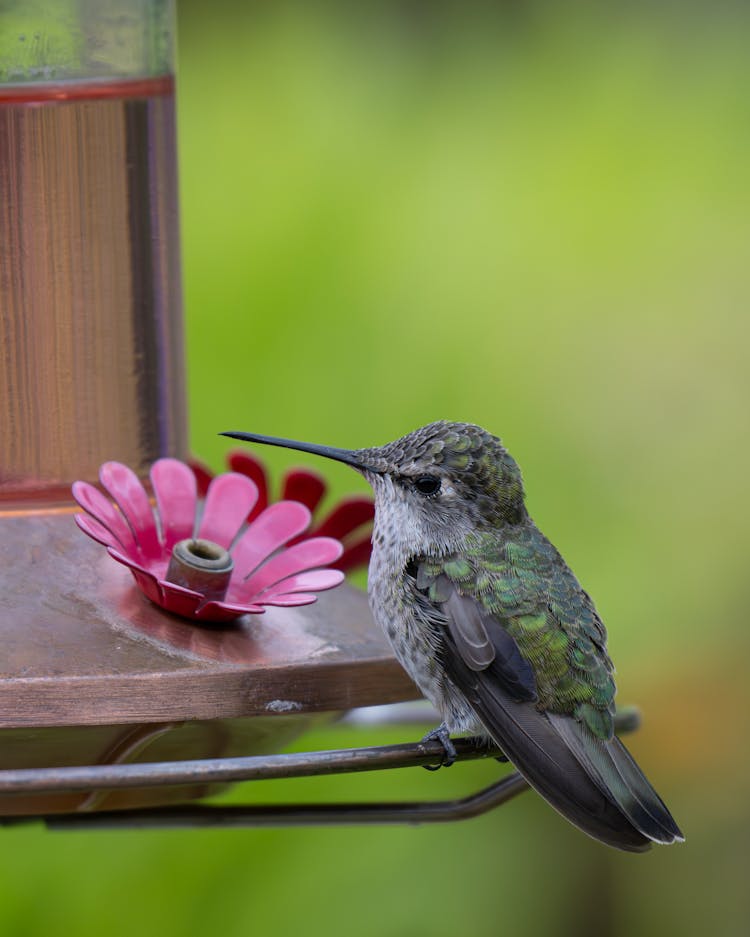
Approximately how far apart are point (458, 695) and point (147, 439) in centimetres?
97

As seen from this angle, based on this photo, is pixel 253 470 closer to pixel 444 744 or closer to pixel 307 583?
pixel 307 583

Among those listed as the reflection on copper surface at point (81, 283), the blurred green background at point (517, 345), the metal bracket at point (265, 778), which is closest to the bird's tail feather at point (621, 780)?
the metal bracket at point (265, 778)

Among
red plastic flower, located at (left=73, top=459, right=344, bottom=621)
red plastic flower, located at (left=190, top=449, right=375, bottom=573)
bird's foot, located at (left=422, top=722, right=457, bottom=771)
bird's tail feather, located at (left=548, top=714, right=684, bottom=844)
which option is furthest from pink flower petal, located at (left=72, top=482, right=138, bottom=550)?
bird's tail feather, located at (left=548, top=714, right=684, bottom=844)

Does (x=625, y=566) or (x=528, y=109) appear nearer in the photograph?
(x=625, y=566)

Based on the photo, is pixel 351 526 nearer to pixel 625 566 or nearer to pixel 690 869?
pixel 625 566

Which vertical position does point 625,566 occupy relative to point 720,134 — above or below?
below

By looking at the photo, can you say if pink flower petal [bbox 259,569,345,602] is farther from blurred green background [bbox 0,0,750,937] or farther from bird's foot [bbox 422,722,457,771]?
blurred green background [bbox 0,0,750,937]

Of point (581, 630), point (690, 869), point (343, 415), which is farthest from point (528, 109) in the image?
point (581, 630)

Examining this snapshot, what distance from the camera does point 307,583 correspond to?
288cm

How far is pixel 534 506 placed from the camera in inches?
208

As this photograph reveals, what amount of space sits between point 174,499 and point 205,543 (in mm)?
200

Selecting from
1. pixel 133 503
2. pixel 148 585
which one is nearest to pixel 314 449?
pixel 133 503

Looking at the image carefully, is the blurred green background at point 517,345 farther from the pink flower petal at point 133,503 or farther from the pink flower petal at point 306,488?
the pink flower petal at point 133,503

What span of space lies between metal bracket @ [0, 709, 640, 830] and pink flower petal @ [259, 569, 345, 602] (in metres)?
0.37
